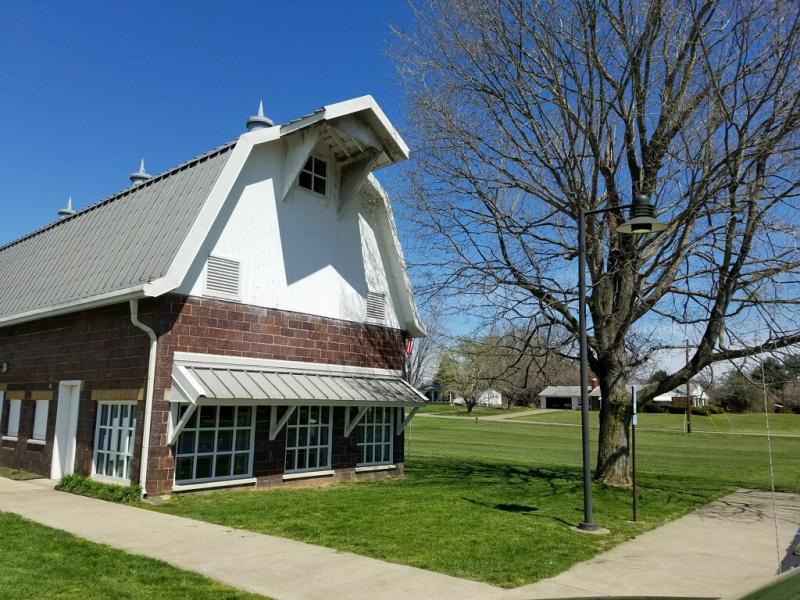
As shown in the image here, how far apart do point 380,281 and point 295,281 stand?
2.95 m

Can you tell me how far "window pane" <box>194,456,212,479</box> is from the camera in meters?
12.2

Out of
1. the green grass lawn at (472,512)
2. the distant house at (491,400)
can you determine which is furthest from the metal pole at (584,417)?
the distant house at (491,400)

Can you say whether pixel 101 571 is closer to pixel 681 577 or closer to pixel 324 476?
pixel 681 577

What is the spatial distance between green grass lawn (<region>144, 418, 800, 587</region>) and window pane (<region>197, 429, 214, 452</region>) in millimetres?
880

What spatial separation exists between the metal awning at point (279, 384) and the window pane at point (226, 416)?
791 millimetres

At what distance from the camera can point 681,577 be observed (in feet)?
23.0

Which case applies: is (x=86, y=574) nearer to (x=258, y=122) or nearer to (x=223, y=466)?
(x=223, y=466)

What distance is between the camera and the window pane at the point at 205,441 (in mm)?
12258

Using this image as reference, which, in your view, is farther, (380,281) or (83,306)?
(380,281)

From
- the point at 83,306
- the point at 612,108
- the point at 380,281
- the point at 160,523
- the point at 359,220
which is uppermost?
the point at 612,108

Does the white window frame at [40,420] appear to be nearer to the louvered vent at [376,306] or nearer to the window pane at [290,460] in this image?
the window pane at [290,460]

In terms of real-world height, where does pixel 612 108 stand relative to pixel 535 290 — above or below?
above

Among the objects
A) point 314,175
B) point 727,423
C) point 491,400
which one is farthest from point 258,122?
point 491,400

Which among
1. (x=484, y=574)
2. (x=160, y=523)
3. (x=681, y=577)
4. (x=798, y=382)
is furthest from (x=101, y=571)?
(x=798, y=382)
